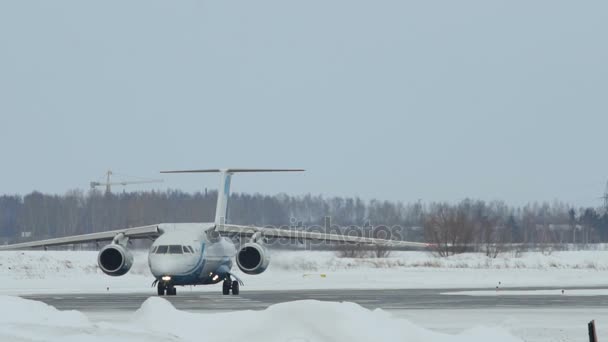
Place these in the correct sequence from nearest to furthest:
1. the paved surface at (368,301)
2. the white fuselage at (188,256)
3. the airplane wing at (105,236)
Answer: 1. the paved surface at (368,301)
2. the white fuselage at (188,256)
3. the airplane wing at (105,236)

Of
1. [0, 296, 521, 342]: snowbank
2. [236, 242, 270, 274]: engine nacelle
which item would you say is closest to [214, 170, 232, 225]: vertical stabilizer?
[236, 242, 270, 274]: engine nacelle

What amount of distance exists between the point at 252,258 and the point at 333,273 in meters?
15.0

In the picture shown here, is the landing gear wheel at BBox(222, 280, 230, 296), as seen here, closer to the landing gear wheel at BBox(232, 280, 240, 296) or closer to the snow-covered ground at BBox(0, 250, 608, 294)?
the landing gear wheel at BBox(232, 280, 240, 296)

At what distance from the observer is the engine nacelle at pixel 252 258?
104ft

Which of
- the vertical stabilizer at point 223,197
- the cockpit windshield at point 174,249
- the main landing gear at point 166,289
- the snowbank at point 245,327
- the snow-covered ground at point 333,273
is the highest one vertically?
the vertical stabilizer at point 223,197

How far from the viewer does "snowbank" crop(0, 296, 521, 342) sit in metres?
11.4

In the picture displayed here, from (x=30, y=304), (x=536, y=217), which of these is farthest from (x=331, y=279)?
(x=536, y=217)

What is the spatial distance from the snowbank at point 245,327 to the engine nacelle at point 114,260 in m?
17.7

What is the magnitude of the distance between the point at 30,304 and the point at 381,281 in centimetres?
2714

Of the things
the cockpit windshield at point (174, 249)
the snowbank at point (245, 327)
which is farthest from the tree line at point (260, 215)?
the snowbank at point (245, 327)

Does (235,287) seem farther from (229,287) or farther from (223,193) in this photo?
(223,193)

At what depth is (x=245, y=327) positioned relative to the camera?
1253cm

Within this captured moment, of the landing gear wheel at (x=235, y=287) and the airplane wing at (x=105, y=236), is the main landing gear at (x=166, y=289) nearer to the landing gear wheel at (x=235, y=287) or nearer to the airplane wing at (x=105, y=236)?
the landing gear wheel at (x=235, y=287)

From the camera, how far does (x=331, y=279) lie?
41.4 m
